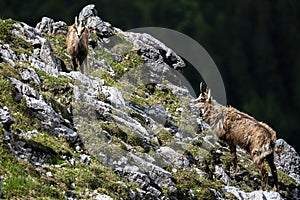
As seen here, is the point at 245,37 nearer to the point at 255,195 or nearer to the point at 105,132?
the point at 255,195

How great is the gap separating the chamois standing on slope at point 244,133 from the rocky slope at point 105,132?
1.76ft

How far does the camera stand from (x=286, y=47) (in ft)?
326

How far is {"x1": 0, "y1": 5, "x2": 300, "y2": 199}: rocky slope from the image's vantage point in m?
13.4

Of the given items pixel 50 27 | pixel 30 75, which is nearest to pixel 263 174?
pixel 30 75


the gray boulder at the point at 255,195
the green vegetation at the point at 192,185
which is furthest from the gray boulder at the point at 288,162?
the green vegetation at the point at 192,185

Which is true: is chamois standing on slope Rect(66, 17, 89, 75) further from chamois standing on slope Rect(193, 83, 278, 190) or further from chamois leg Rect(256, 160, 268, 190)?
chamois leg Rect(256, 160, 268, 190)

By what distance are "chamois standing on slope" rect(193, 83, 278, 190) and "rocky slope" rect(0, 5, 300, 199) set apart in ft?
1.76

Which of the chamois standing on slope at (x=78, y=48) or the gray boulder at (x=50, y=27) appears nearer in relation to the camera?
the chamois standing on slope at (x=78, y=48)

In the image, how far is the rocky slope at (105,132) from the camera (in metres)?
13.4

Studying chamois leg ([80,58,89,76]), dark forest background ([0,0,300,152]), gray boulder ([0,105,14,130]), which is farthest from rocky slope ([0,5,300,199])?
dark forest background ([0,0,300,152])

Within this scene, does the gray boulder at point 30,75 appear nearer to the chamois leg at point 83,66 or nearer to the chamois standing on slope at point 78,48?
the chamois standing on slope at point 78,48

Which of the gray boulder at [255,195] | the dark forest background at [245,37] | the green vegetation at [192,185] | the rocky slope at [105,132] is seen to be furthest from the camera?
the dark forest background at [245,37]

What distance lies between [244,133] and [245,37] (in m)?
79.0

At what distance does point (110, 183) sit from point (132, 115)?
5.88m
